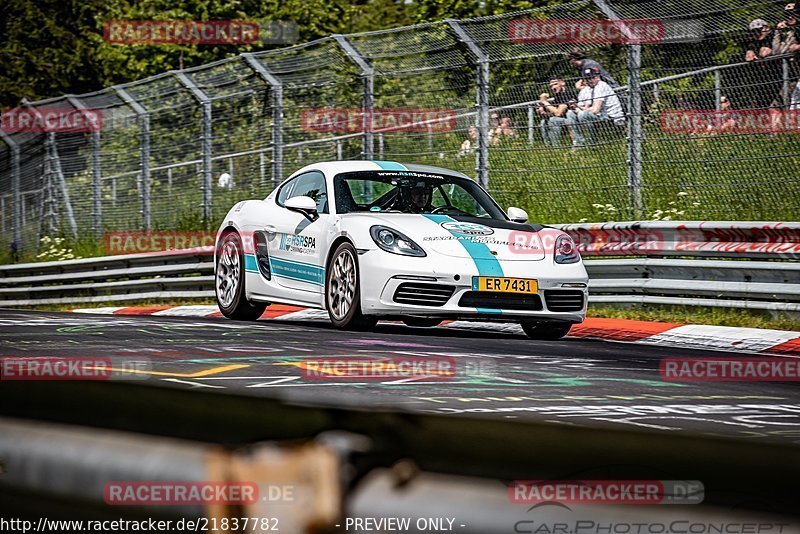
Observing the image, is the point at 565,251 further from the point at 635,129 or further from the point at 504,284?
the point at 635,129

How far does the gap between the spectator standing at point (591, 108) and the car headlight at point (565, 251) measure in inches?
120

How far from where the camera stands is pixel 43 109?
22.5 m

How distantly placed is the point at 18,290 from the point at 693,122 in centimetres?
1204

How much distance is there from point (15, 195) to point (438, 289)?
57.0ft

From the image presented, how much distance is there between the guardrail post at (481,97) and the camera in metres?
13.9

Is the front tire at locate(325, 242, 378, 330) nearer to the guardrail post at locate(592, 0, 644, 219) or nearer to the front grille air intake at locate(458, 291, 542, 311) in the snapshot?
the front grille air intake at locate(458, 291, 542, 311)

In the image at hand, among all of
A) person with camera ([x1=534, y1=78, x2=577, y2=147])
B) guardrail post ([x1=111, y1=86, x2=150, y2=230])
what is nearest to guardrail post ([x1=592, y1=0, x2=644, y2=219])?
person with camera ([x1=534, y1=78, x2=577, y2=147])

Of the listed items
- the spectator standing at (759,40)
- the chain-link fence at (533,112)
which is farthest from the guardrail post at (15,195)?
the spectator standing at (759,40)

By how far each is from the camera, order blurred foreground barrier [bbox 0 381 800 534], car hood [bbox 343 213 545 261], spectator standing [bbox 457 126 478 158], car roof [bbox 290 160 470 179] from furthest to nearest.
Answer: spectator standing [bbox 457 126 478 158] < car roof [bbox 290 160 470 179] < car hood [bbox 343 213 545 261] < blurred foreground barrier [bbox 0 381 800 534]

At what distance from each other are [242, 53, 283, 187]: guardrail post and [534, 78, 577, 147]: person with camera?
14.4 ft

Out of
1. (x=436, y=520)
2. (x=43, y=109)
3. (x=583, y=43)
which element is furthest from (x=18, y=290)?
(x=436, y=520)

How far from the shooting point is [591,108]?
42.8 ft

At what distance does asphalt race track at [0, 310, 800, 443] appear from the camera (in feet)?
18.4

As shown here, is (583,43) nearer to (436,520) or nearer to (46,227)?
(436,520)
